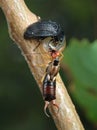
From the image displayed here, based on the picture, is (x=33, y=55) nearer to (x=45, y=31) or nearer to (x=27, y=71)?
(x=45, y=31)

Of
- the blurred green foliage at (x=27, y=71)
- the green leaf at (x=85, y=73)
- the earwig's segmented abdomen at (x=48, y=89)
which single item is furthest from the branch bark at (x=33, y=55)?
the blurred green foliage at (x=27, y=71)

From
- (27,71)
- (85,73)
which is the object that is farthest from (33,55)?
(27,71)

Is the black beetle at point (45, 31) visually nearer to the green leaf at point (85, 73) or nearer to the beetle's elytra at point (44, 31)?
the beetle's elytra at point (44, 31)

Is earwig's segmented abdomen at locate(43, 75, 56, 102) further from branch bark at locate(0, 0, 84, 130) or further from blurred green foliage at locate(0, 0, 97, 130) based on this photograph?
blurred green foliage at locate(0, 0, 97, 130)

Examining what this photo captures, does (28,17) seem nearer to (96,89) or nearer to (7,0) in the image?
(7,0)

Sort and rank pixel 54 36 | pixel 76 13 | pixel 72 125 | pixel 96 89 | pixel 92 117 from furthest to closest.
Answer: pixel 76 13 < pixel 92 117 < pixel 96 89 < pixel 54 36 < pixel 72 125

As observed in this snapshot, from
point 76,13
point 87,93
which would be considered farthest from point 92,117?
point 76,13
